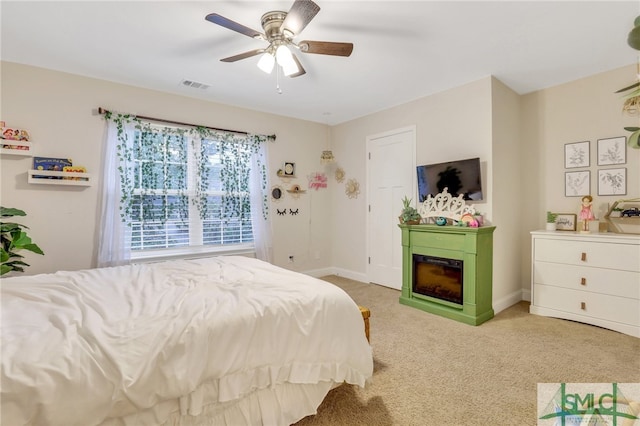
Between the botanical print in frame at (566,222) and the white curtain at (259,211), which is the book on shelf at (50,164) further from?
the botanical print in frame at (566,222)

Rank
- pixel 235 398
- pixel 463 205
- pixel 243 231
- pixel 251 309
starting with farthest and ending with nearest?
pixel 243 231 < pixel 463 205 < pixel 251 309 < pixel 235 398

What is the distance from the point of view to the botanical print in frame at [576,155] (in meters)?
3.22

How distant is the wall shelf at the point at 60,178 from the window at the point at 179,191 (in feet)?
0.58

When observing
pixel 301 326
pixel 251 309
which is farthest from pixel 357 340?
pixel 251 309

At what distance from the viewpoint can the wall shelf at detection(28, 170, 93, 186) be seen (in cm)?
282

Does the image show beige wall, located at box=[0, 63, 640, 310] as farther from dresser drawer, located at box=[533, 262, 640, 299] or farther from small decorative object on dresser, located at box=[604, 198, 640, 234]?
dresser drawer, located at box=[533, 262, 640, 299]

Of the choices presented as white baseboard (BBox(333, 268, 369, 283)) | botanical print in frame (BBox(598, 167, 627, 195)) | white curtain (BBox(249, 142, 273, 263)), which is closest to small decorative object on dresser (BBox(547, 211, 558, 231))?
botanical print in frame (BBox(598, 167, 627, 195))

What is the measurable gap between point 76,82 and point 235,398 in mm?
3543

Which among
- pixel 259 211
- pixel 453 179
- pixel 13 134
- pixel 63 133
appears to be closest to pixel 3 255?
pixel 13 134

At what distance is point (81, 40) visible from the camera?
2.46 metres

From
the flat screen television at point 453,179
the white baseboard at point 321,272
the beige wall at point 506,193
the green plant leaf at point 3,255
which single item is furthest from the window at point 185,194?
the beige wall at point 506,193

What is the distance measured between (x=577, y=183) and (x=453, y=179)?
135 cm

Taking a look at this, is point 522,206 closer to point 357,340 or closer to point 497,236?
point 497,236

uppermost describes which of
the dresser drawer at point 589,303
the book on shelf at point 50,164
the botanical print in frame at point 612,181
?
the book on shelf at point 50,164
